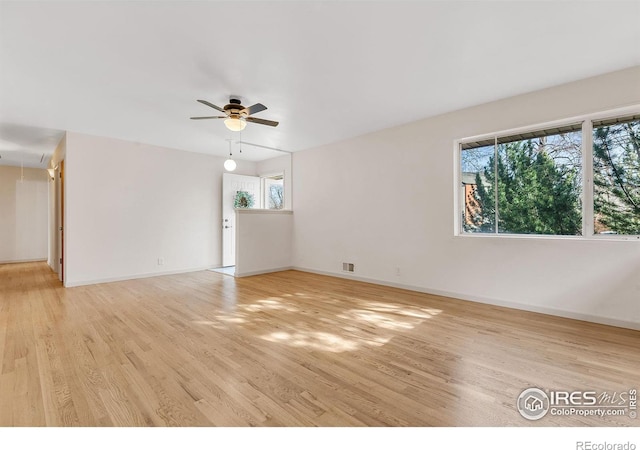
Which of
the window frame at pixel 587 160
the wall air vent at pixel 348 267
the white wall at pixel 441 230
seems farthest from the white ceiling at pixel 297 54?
the wall air vent at pixel 348 267

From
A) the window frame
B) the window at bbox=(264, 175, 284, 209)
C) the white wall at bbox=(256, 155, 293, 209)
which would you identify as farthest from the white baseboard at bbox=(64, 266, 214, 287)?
the window frame

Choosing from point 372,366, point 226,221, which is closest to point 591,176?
point 372,366

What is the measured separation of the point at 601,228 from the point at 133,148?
7410mm

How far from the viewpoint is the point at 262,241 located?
611 centimetres

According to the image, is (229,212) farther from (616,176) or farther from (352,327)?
(616,176)

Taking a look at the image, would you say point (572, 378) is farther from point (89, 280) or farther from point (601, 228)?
point (89, 280)

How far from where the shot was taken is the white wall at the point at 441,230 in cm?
300

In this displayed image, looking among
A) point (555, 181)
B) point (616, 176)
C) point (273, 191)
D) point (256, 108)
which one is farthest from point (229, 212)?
point (616, 176)

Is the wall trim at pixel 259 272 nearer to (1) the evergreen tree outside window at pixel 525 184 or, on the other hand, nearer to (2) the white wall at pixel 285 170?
(2) the white wall at pixel 285 170

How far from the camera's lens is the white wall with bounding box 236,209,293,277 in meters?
5.75

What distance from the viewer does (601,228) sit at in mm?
3152

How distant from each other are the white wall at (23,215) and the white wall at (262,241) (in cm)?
688

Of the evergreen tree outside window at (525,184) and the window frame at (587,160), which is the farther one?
the evergreen tree outside window at (525,184)

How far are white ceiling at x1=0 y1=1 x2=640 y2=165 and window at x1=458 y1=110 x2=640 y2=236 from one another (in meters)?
0.66
